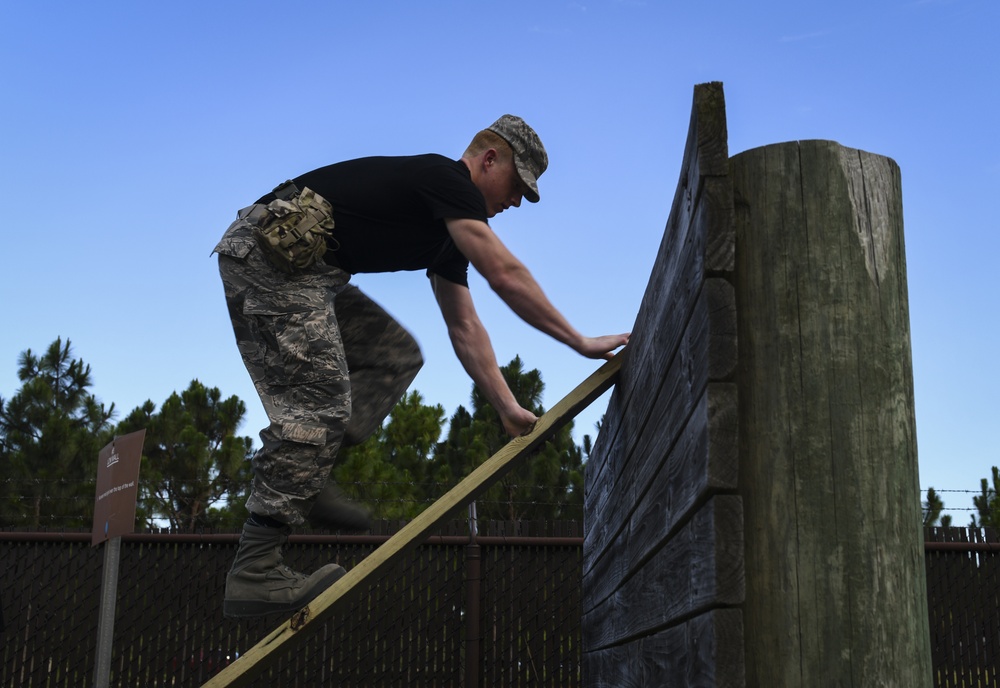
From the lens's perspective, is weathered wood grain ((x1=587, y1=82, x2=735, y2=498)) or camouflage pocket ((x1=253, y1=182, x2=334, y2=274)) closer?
weathered wood grain ((x1=587, y1=82, x2=735, y2=498))

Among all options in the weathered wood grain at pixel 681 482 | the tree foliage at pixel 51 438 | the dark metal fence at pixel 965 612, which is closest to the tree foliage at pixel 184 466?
the tree foliage at pixel 51 438

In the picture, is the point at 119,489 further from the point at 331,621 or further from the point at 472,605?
the point at 472,605

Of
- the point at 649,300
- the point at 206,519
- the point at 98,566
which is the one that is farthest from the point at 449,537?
the point at 206,519

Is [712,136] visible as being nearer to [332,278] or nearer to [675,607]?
[675,607]

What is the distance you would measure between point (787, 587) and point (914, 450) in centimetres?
33

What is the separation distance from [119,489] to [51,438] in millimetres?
12096

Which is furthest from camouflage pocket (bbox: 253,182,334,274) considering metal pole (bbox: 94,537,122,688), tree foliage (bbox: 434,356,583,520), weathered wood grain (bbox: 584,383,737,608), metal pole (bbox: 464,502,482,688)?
tree foliage (bbox: 434,356,583,520)

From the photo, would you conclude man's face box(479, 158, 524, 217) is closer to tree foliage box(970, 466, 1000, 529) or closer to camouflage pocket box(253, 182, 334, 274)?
camouflage pocket box(253, 182, 334, 274)

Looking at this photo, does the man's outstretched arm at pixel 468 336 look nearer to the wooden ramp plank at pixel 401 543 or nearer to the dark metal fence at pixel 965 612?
the wooden ramp plank at pixel 401 543

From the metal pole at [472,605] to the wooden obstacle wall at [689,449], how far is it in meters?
3.55

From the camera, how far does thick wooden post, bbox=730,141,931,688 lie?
1.45 meters

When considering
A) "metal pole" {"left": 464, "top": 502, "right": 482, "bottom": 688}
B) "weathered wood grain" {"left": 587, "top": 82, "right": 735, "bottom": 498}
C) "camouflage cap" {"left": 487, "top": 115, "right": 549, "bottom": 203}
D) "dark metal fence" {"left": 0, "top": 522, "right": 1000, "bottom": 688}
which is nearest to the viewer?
"weathered wood grain" {"left": 587, "top": 82, "right": 735, "bottom": 498}

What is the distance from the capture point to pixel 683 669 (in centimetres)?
159

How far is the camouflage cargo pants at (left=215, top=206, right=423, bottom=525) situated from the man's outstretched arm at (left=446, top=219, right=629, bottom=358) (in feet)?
1.56
